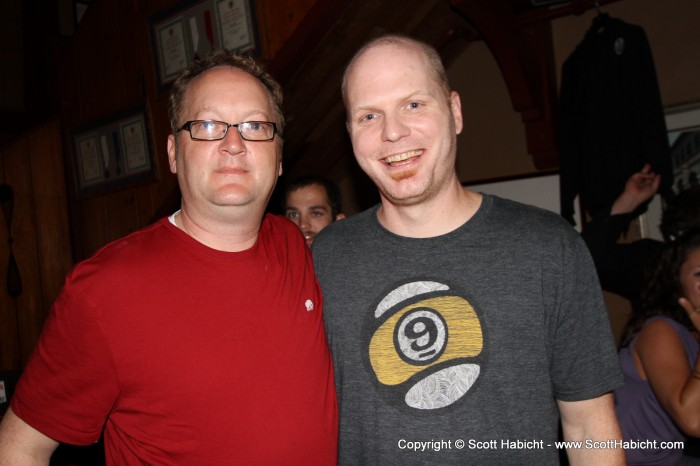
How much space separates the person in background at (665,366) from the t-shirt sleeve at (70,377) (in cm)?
192

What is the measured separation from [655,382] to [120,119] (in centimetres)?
373

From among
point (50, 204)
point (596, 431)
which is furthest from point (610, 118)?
point (50, 204)

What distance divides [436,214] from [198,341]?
690 mm

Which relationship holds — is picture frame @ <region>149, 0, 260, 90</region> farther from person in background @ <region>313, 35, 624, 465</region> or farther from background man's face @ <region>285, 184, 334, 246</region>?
person in background @ <region>313, 35, 624, 465</region>

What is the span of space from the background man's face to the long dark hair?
58.1 inches

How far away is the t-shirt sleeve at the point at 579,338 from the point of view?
1.36 m

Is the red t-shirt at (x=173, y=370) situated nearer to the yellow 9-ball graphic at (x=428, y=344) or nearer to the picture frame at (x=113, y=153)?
the yellow 9-ball graphic at (x=428, y=344)

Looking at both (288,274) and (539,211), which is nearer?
(539,211)

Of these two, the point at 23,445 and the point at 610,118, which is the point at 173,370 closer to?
the point at 23,445

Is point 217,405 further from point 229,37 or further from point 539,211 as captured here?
point 229,37

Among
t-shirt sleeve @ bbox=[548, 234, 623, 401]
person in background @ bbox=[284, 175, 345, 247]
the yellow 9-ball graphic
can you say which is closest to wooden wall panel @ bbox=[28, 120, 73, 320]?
person in background @ bbox=[284, 175, 345, 247]

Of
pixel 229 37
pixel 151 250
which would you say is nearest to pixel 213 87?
pixel 151 250

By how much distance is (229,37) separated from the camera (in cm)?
324

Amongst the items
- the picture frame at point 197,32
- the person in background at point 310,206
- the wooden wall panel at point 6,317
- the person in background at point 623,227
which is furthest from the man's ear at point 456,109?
the wooden wall panel at point 6,317
